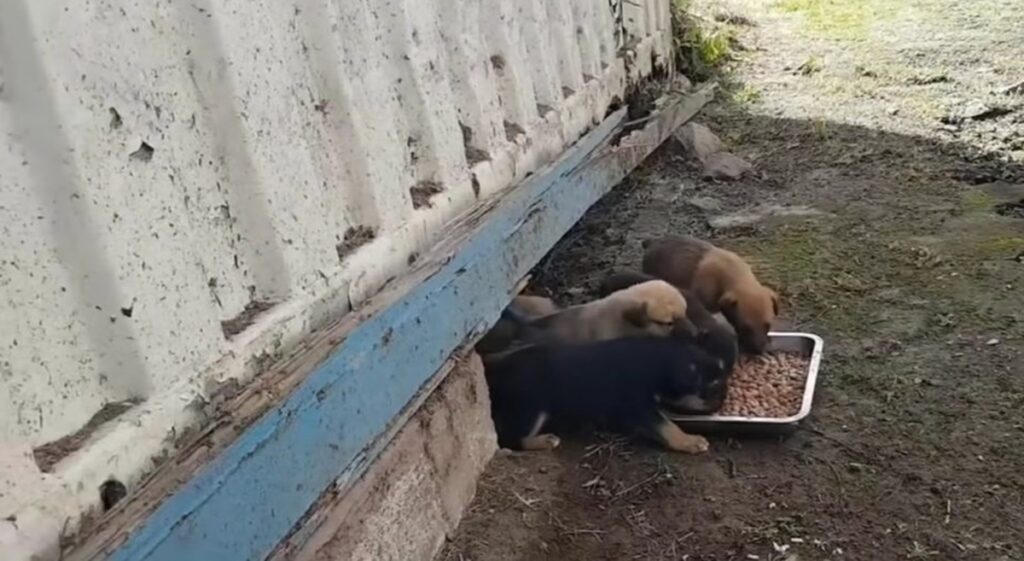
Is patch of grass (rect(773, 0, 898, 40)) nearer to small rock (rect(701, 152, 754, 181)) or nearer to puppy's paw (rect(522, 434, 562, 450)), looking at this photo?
small rock (rect(701, 152, 754, 181))

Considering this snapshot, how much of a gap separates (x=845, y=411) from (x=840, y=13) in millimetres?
5962

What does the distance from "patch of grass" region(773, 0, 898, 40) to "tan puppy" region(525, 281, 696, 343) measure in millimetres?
4932

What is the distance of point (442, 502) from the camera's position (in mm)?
2613

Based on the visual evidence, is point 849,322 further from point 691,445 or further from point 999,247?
point 691,445

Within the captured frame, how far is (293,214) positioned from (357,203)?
0.92ft

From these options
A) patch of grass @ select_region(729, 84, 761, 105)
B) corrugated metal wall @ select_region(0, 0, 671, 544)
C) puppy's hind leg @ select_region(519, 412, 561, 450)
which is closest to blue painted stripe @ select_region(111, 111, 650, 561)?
corrugated metal wall @ select_region(0, 0, 671, 544)

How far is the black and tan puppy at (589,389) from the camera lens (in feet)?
10.1

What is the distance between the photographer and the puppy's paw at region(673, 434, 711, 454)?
9.88 feet

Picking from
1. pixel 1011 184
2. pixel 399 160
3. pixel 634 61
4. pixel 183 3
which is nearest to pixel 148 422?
pixel 183 3

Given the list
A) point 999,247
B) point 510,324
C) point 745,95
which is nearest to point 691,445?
point 510,324

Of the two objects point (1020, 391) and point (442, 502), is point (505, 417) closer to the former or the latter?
point (442, 502)

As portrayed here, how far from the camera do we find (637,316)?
11.1 ft

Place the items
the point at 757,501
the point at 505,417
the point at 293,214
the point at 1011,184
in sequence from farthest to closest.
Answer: the point at 1011,184
the point at 505,417
the point at 757,501
the point at 293,214

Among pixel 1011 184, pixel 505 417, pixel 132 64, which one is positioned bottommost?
pixel 1011 184
